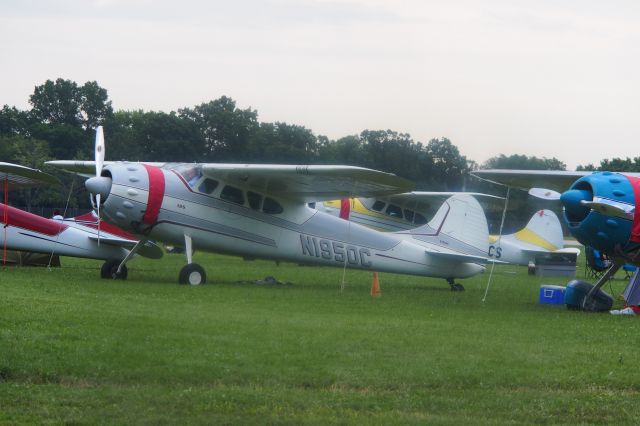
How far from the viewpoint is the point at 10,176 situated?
2319cm

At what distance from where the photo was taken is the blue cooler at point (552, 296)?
17703mm

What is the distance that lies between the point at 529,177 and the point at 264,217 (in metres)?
6.73

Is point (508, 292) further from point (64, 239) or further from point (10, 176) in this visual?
point (10, 176)

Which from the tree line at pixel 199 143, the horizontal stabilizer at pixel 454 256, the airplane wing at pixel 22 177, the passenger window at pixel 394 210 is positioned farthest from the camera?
the tree line at pixel 199 143

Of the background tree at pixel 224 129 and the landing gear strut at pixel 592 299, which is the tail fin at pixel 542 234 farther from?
the background tree at pixel 224 129

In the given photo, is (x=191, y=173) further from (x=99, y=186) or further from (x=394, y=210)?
(x=394, y=210)

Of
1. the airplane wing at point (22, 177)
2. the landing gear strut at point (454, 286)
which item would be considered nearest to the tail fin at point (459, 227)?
the landing gear strut at point (454, 286)

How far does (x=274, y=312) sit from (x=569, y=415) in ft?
22.8

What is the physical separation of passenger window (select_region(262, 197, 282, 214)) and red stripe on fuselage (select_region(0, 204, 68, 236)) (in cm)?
534

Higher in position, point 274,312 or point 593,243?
point 593,243

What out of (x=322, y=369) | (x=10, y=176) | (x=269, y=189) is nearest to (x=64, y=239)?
(x=10, y=176)

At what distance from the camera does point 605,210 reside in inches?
580

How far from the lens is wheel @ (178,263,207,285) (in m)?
19.4

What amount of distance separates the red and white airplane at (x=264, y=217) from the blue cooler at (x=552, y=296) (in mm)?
3627
